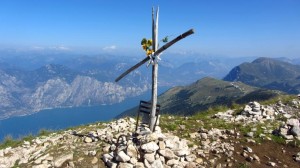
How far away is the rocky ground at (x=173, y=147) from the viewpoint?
13625 millimetres

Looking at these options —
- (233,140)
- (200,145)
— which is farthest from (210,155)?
(233,140)

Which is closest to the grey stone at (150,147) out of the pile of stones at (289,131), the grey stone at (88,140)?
the grey stone at (88,140)

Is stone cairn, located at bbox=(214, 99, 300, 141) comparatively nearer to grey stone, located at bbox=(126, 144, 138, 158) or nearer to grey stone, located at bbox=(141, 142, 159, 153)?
grey stone, located at bbox=(141, 142, 159, 153)

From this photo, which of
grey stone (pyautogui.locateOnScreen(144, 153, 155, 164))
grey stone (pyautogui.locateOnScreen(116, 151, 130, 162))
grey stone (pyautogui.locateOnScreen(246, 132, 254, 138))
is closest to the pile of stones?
grey stone (pyautogui.locateOnScreen(246, 132, 254, 138))

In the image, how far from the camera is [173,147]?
14.0m

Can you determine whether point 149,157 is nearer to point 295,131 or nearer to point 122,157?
point 122,157

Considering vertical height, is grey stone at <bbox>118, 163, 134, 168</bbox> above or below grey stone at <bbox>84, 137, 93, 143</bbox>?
below

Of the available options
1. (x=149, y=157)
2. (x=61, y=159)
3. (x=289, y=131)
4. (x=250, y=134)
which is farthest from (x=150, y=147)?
(x=289, y=131)

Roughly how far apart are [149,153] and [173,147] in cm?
125

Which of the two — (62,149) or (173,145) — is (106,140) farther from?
(173,145)

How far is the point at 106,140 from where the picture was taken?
16219mm

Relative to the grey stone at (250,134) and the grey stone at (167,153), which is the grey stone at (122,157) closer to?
the grey stone at (167,153)

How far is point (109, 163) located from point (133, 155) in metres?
1.14

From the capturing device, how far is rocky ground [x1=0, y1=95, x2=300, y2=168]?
44.7 ft
